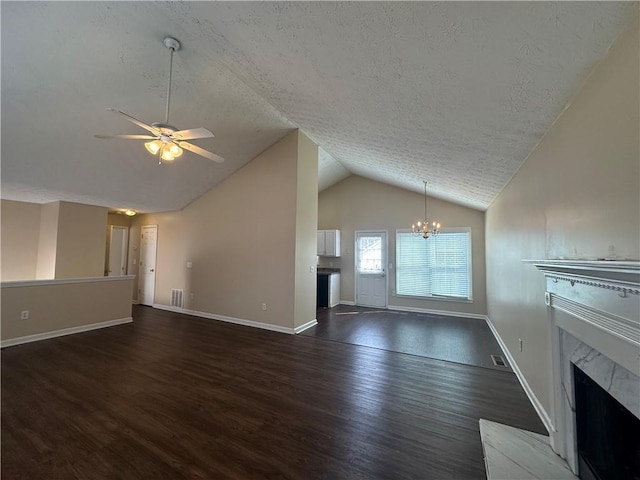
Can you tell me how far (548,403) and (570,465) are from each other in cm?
50

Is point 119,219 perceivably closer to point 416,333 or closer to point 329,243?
point 329,243

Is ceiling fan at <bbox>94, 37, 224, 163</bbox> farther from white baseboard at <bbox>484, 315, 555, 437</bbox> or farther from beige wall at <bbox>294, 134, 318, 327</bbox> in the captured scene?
white baseboard at <bbox>484, 315, 555, 437</bbox>

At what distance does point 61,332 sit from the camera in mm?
4391

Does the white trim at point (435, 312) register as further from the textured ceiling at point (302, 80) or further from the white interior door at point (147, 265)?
the white interior door at point (147, 265)

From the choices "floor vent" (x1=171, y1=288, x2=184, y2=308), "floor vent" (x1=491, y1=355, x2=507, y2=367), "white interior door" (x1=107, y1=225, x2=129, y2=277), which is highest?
"white interior door" (x1=107, y1=225, x2=129, y2=277)

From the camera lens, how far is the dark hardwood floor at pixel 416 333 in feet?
12.5

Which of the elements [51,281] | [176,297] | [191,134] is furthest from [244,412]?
[176,297]

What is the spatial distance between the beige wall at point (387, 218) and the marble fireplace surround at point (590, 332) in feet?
14.8

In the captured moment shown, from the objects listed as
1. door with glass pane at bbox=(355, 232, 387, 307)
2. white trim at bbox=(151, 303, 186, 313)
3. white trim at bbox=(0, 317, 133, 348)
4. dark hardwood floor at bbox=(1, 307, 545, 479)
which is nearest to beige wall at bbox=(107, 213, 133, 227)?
white trim at bbox=(151, 303, 186, 313)

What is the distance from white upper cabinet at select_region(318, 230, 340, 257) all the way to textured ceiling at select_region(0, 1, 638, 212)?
2.93 m

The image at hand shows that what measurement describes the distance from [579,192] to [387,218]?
544cm

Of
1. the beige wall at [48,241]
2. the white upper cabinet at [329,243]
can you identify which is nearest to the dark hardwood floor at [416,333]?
the white upper cabinet at [329,243]

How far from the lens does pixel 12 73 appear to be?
271 centimetres

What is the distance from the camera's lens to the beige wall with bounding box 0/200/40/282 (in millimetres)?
5320
